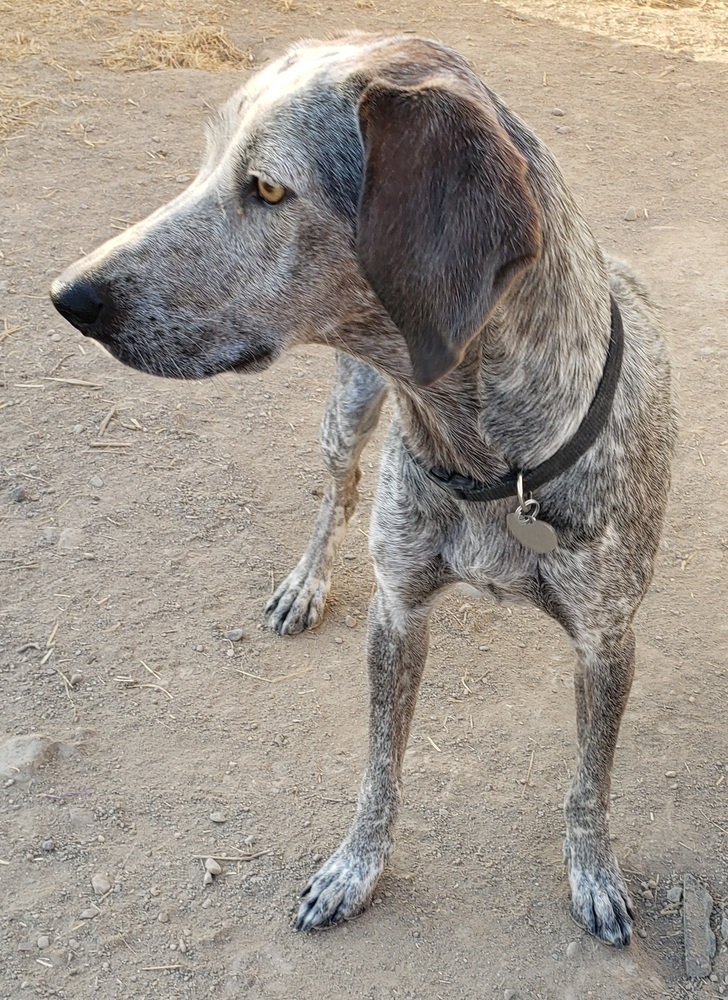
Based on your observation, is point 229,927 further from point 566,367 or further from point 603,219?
point 603,219

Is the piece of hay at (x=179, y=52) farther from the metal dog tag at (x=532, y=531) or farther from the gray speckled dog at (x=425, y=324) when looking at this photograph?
the metal dog tag at (x=532, y=531)

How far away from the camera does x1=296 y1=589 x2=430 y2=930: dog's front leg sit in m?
2.81

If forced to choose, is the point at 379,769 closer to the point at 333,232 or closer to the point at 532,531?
the point at 532,531

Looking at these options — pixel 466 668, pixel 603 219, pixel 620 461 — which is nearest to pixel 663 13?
pixel 603 219

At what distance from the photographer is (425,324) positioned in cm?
190

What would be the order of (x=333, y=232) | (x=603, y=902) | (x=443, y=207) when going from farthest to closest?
(x=603, y=902), (x=333, y=232), (x=443, y=207)

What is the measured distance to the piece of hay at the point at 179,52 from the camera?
282 inches

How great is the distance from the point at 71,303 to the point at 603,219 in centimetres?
447

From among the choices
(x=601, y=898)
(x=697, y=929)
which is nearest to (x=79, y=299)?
(x=601, y=898)

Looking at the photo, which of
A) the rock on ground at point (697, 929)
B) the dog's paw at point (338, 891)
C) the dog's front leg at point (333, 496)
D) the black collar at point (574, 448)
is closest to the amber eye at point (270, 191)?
the black collar at point (574, 448)

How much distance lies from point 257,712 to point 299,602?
1.47ft

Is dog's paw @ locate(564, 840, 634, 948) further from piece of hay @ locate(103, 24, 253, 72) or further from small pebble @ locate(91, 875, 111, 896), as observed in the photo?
piece of hay @ locate(103, 24, 253, 72)

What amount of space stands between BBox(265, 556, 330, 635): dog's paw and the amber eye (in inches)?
73.6

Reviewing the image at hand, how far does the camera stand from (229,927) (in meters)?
2.81
